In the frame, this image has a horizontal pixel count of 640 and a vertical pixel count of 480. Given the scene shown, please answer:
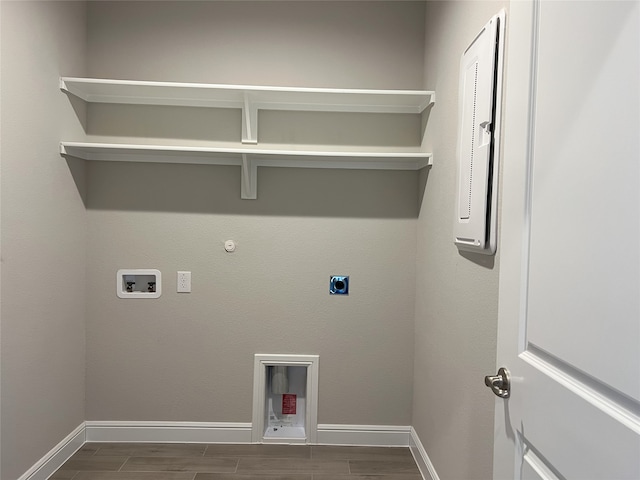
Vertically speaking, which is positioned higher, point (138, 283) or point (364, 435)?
point (138, 283)

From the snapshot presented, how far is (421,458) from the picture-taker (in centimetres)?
236

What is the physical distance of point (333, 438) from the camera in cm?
264

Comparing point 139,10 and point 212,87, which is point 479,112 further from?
point 139,10

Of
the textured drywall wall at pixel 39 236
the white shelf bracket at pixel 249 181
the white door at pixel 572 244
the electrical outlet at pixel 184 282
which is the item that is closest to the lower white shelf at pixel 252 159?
the white shelf bracket at pixel 249 181

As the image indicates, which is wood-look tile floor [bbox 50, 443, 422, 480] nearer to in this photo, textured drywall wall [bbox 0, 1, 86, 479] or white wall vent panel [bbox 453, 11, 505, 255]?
textured drywall wall [bbox 0, 1, 86, 479]

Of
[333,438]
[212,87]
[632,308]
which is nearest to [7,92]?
[212,87]

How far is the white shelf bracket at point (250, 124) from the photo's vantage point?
2463 mm

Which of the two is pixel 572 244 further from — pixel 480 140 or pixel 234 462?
pixel 234 462

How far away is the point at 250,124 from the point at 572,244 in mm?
2029

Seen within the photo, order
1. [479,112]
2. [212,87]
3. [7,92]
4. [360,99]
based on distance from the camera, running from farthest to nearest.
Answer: [360,99] → [212,87] → [7,92] → [479,112]

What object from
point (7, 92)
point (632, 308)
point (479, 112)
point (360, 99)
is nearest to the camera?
point (632, 308)

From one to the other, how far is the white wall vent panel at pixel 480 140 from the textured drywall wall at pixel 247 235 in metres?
0.89

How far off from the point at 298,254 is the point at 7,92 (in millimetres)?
1585

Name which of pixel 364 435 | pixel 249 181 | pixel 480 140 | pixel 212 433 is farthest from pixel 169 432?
pixel 480 140
